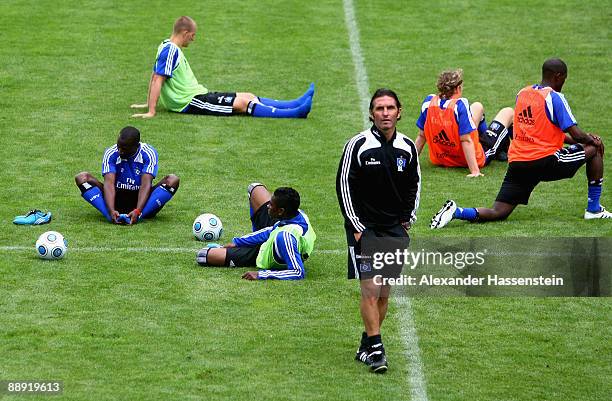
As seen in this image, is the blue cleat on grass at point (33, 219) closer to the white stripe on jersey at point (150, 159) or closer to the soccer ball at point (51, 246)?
the white stripe on jersey at point (150, 159)

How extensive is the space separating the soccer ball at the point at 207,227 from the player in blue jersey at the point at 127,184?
2.83ft

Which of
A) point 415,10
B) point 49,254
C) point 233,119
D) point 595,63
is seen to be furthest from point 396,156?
point 415,10

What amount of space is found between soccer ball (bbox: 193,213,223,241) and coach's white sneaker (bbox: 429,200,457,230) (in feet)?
7.89

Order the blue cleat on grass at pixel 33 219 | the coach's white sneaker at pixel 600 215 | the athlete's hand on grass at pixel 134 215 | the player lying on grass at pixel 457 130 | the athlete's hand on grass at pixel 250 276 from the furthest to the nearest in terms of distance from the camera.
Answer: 1. the player lying on grass at pixel 457 130
2. the coach's white sneaker at pixel 600 215
3. the athlete's hand on grass at pixel 134 215
4. the blue cleat on grass at pixel 33 219
5. the athlete's hand on grass at pixel 250 276

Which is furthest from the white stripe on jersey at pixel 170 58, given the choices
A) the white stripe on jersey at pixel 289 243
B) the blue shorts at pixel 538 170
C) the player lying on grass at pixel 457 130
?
the white stripe on jersey at pixel 289 243

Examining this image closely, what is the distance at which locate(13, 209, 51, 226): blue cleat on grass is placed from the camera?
14234mm

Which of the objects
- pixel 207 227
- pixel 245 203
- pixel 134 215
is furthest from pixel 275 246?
pixel 245 203

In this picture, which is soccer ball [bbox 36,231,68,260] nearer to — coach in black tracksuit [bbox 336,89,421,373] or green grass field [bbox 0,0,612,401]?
green grass field [bbox 0,0,612,401]

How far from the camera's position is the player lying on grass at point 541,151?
14289mm

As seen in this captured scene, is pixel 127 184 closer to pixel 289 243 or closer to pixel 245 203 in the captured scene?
pixel 245 203

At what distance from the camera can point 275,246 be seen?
12.4 m

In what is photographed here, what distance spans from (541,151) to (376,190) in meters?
4.86

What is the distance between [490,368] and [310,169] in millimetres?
7118

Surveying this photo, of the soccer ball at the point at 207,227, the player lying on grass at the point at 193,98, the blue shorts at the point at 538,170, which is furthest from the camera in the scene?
the player lying on grass at the point at 193,98
